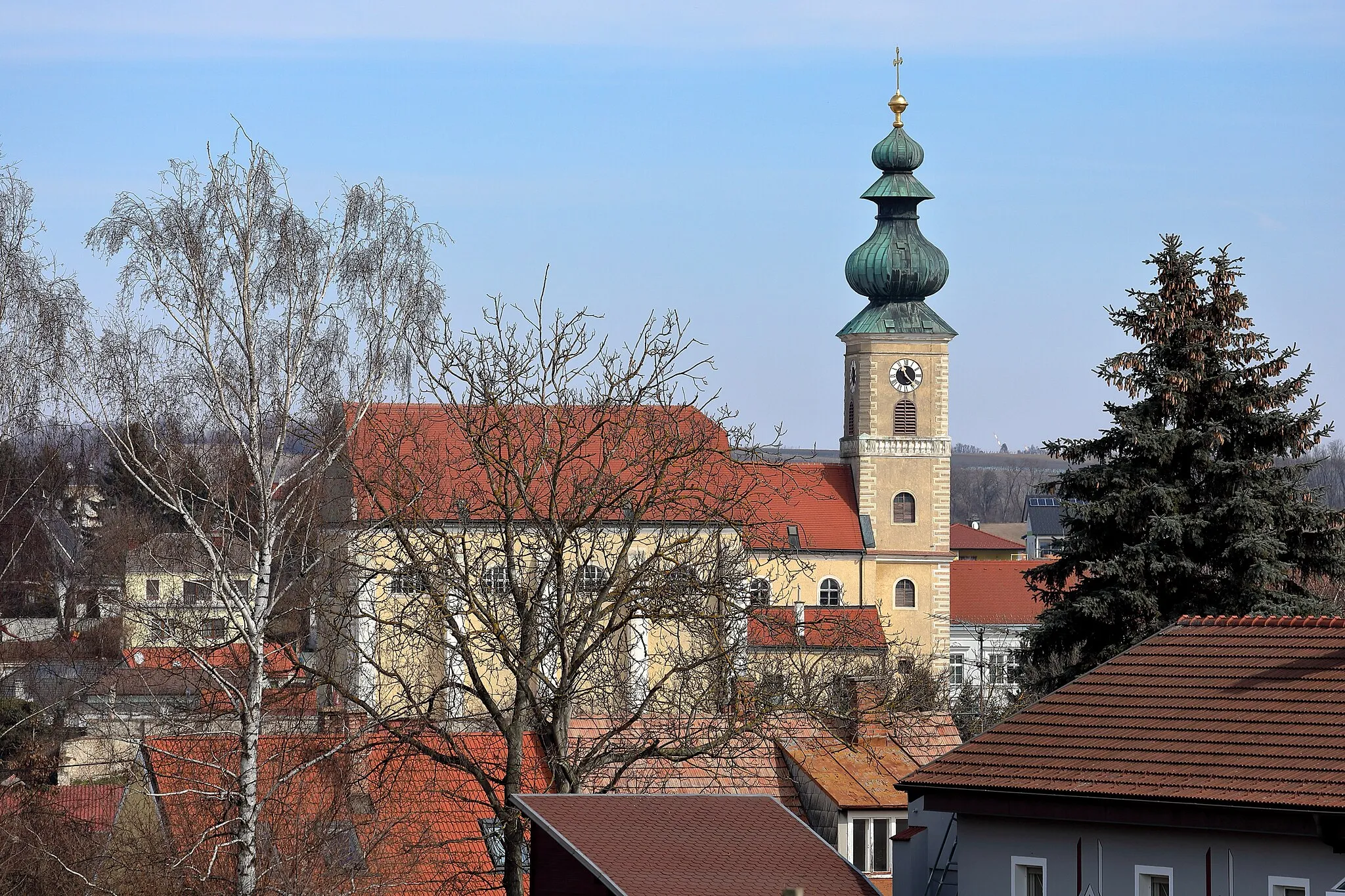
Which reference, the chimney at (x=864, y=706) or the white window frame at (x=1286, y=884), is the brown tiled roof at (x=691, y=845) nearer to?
the chimney at (x=864, y=706)

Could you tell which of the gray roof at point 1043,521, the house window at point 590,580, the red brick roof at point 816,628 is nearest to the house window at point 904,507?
the red brick roof at point 816,628

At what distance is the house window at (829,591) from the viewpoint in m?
65.2

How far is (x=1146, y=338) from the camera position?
27.2 meters

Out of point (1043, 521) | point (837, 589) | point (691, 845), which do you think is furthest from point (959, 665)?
point (1043, 521)

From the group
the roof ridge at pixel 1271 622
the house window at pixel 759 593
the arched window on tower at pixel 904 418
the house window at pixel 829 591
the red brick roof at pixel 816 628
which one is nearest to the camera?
the roof ridge at pixel 1271 622

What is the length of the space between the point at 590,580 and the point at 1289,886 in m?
8.41

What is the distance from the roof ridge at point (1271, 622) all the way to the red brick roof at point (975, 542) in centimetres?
9499

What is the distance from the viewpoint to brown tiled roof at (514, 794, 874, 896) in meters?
14.1

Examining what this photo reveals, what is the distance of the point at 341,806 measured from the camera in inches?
778

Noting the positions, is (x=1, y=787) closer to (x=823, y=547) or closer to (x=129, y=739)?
(x=129, y=739)

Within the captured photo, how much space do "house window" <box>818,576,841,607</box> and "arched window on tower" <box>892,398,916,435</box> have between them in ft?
19.1

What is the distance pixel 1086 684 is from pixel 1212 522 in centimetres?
967

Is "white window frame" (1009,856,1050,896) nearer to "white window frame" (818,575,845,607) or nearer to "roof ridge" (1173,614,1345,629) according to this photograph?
"roof ridge" (1173,614,1345,629)

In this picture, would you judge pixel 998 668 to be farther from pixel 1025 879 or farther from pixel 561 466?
pixel 1025 879
